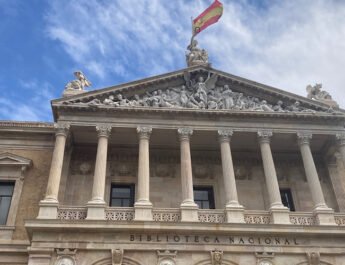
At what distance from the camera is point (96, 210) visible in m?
21.8

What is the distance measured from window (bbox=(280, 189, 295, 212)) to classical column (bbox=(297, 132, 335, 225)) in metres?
2.35

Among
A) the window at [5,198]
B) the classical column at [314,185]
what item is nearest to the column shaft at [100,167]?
the window at [5,198]

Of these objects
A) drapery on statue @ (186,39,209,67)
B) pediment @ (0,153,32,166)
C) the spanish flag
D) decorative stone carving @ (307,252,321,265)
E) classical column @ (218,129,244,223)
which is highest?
the spanish flag

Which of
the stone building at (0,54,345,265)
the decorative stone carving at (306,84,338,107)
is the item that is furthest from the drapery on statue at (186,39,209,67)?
the decorative stone carving at (306,84,338,107)

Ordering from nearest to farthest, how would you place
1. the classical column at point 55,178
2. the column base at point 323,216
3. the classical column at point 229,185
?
the classical column at point 55,178, the classical column at point 229,185, the column base at point 323,216

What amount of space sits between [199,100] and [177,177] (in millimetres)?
4428

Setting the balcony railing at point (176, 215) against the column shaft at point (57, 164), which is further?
the column shaft at point (57, 164)

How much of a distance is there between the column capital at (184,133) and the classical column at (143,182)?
62.1 inches

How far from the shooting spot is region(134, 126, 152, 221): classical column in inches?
862

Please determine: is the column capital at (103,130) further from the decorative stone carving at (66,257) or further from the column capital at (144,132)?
the decorative stone carving at (66,257)

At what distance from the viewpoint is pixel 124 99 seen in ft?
85.2

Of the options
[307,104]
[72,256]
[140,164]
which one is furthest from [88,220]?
[307,104]

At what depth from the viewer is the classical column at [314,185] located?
22.7 metres

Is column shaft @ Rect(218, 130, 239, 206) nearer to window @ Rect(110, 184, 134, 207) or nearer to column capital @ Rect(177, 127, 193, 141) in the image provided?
column capital @ Rect(177, 127, 193, 141)
